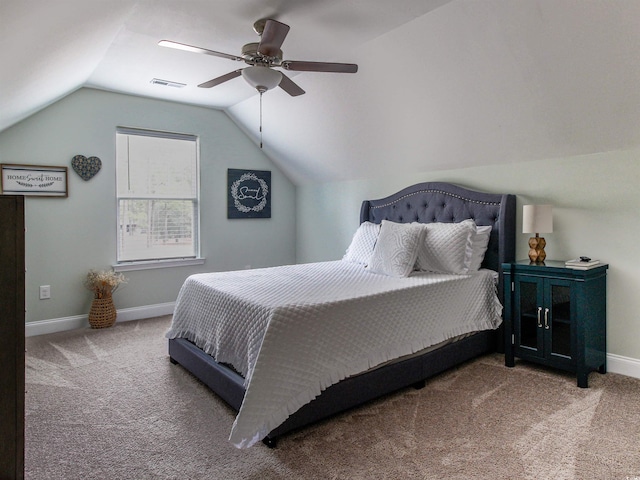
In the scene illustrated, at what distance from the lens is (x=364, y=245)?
3.87 m

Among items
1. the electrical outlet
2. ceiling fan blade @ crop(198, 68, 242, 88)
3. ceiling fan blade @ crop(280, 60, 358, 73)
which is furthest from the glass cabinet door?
the electrical outlet

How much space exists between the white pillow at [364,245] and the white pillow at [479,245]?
0.90 metres

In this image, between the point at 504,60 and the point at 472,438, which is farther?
the point at 504,60

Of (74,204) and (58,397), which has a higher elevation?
(74,204)

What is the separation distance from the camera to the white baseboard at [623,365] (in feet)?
9.14

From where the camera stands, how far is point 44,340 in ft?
12.1

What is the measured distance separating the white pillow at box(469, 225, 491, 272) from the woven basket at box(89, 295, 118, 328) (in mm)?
3468

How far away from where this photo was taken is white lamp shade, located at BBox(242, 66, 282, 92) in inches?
98.9

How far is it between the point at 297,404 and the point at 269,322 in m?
0.43

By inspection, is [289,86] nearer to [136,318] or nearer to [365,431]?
[365,431]

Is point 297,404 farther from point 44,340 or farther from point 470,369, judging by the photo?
point 44,340

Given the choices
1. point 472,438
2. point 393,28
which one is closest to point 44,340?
point 472,438

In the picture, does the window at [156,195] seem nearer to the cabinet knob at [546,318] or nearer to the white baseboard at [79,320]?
the white baseboard at [79,320]

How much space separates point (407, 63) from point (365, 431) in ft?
8.46
